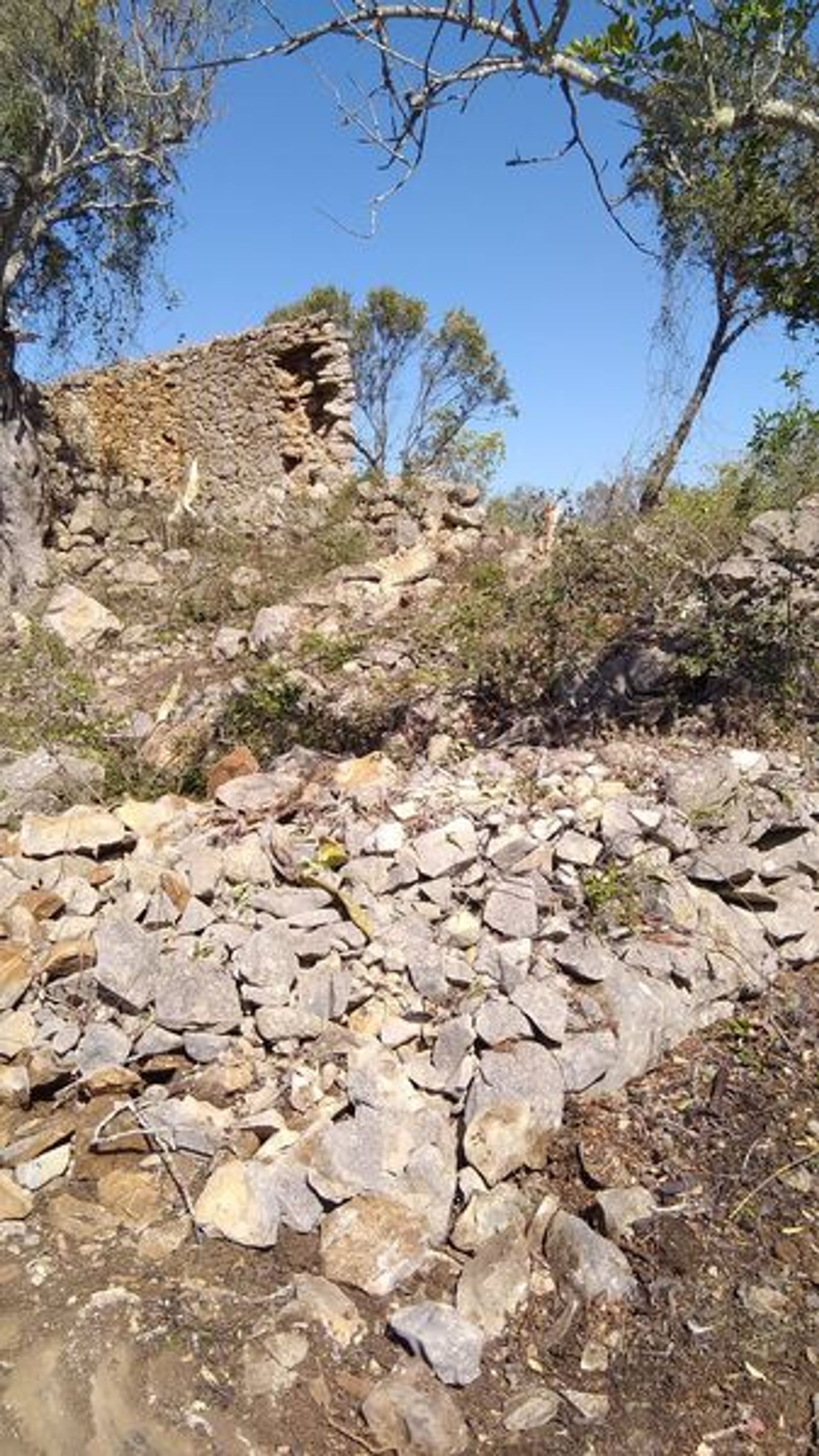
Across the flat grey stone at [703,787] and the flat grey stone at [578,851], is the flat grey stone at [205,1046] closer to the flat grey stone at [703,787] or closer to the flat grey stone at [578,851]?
the flat grey stone at [578,851]

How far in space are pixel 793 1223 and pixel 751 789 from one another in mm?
1728

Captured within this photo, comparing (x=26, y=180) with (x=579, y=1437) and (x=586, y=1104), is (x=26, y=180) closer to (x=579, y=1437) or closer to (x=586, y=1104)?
(x=586, y=1104)

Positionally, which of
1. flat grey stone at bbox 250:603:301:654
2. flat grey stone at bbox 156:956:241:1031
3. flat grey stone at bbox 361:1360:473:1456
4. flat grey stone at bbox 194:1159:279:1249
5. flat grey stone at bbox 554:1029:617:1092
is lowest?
flat grey stone at bbox 361:1360:473:1456

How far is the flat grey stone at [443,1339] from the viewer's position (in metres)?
2.27

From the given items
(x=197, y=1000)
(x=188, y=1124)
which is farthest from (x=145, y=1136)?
(x=197, y=1000)

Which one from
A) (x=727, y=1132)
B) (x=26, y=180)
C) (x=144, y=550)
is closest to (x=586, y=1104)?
(x=727, y=1132)

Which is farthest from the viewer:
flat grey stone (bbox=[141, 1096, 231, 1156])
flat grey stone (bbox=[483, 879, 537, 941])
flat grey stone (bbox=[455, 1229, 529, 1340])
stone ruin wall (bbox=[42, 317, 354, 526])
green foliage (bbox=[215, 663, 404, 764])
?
stone ruin wall (bbox=[42, 317, 354, 526])

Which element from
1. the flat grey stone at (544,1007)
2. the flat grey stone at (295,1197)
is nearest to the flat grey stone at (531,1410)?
the flat grey stone at (295,1197)

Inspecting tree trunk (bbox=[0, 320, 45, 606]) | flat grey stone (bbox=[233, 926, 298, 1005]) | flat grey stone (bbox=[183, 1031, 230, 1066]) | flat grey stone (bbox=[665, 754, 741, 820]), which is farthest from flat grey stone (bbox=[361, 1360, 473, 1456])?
tree trunk (bbox=[0, 320, 45, 606])

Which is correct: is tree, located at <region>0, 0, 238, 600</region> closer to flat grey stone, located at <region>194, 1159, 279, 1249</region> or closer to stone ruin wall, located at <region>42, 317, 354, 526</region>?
stone ruin wall, located at <region>42, 317, 354, 526</region>

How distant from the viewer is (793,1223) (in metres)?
2.63

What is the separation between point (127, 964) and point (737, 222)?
27.3 ft

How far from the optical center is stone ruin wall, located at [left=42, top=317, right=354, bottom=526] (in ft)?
34.4

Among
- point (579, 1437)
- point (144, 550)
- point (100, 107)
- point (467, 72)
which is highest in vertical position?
point (100, 107)
